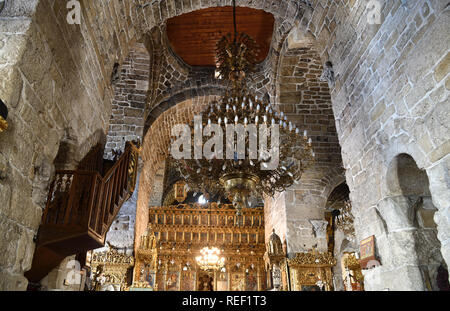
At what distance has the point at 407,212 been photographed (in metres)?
3.61

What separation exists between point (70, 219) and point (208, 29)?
826 cm

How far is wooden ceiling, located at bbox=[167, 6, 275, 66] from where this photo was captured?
31.4 feet

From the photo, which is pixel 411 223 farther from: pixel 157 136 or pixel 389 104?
pixel 157 136

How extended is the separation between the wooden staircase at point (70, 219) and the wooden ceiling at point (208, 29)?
6.98 metres

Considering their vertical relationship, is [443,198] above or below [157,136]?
below

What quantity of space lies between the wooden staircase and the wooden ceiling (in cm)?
698

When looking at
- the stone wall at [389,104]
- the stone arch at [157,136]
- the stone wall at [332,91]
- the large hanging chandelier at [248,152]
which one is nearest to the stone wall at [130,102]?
the stone arch at [157,136]

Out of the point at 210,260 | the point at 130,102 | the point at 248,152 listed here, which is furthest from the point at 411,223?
the point at 130,102

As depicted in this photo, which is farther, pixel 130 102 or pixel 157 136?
pixel 157 136

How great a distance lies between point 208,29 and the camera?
10133mm

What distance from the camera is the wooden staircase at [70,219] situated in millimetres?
3227

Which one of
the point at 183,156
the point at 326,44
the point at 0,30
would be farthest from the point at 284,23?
the point at 0,30

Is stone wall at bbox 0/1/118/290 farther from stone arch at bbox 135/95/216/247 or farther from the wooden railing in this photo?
stone arch at bbox 135/95/216/247

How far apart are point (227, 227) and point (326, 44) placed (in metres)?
9.32
